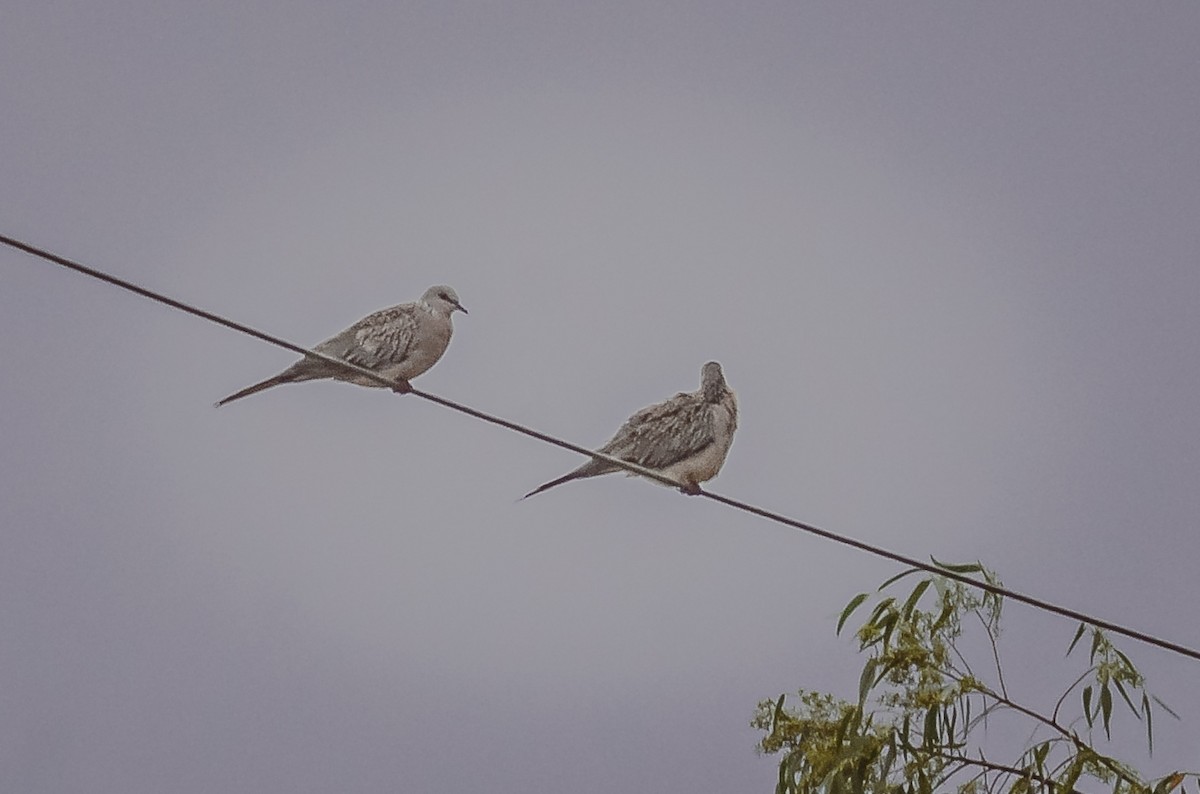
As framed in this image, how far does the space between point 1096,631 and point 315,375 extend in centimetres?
292

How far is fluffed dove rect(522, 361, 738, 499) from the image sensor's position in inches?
247

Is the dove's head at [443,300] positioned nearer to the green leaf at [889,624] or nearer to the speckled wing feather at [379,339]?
the speckled wing feather at [379,339]

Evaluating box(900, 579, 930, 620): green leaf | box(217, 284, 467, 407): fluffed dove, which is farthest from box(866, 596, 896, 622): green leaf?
box(217, 284, 467, 407): fluffed dove

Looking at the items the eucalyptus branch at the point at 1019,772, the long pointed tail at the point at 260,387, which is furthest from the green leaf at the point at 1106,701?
the long pointed tail at the point at 260,387

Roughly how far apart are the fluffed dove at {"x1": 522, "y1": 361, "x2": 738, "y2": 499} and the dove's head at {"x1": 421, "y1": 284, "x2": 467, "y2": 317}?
3.01ft

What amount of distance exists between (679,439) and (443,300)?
48.5 inches

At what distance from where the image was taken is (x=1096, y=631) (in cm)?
476

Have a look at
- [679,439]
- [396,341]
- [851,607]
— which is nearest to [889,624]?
[851,607]

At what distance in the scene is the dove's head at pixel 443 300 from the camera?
664cm

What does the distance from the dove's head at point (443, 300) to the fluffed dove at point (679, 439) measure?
0.92m

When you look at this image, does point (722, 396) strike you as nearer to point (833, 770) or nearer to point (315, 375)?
point (315, 375)

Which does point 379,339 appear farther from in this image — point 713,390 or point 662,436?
point 713,390

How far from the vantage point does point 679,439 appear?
6.31 m

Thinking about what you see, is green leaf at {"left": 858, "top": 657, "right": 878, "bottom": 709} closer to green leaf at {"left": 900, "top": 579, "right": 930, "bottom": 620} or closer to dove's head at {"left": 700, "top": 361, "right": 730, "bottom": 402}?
green leaf at {"left": 900, "top": 579, "right": 930, "bottom": 620}
